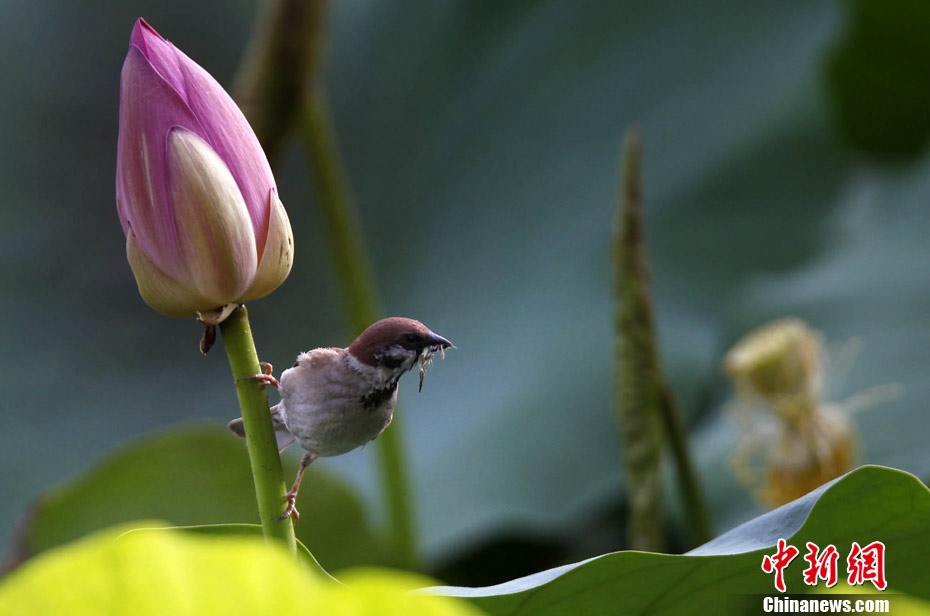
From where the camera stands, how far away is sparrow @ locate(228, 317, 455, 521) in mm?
409

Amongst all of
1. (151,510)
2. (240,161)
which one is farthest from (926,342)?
(240,161)

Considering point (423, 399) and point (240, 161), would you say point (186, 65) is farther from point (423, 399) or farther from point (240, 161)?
point (423, 399)

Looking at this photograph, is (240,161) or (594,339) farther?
(594,339)

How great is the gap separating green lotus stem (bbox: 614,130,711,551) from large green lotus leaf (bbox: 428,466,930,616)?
271mm

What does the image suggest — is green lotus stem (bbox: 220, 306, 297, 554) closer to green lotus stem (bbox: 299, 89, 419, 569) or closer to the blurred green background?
green lotus stem (bbox: 299, 89, 419, 569)

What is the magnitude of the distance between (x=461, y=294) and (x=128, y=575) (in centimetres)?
150

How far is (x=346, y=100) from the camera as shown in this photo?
6.25ft

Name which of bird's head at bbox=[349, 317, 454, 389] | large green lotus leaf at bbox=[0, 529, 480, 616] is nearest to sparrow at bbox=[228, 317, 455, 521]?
bird's head at bbox=[349, 317, 454, 389]

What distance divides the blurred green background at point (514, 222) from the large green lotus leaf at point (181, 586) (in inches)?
48.6

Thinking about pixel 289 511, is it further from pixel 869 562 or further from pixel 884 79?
pixel 884 79

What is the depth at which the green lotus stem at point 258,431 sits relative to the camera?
15.1 inches

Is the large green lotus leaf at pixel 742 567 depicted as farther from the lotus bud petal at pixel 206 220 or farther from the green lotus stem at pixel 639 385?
the green lotus stem at pixel 639 385

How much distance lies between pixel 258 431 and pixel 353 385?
0.13ft

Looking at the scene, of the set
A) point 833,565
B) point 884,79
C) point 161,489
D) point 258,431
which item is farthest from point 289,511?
point 884,79
